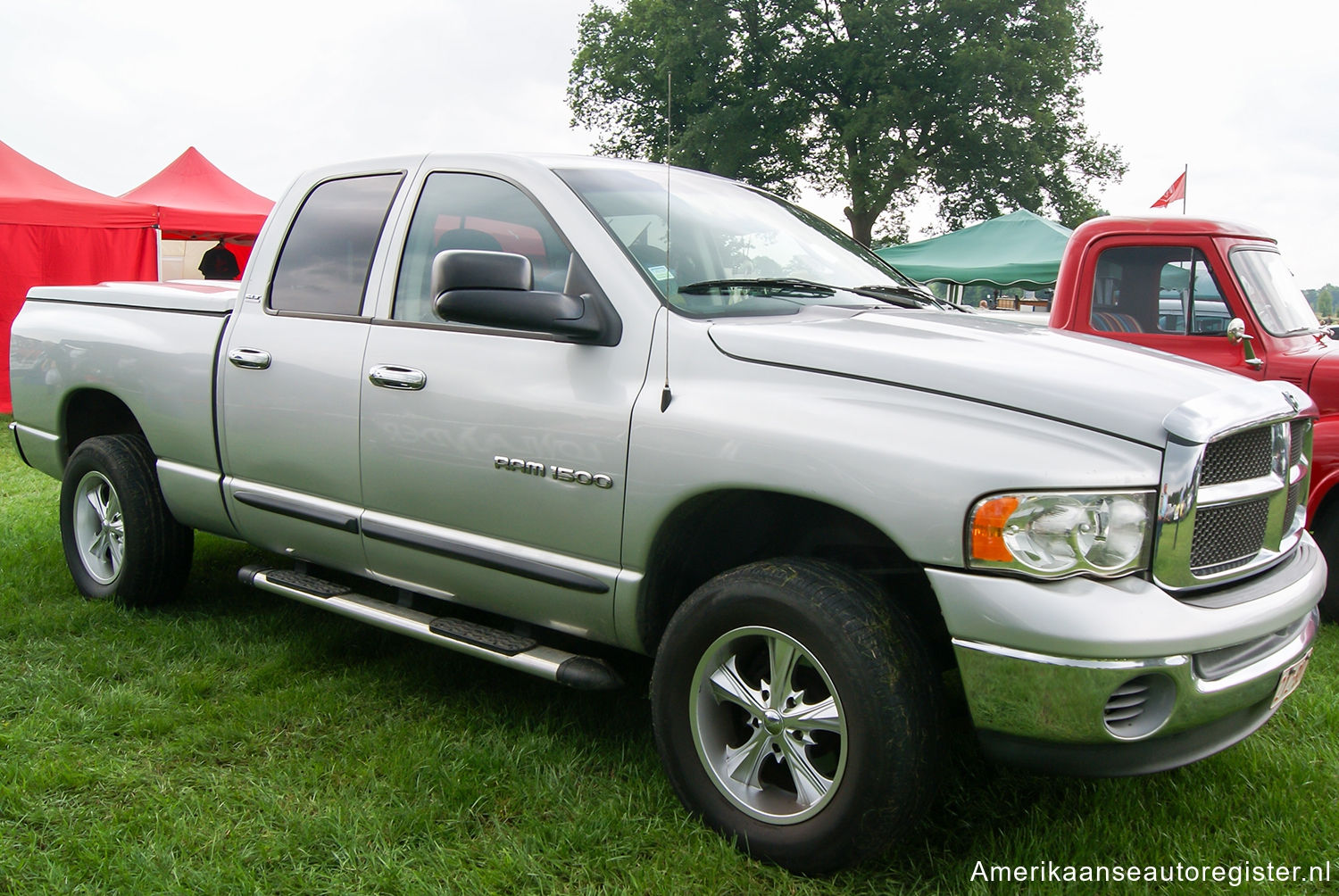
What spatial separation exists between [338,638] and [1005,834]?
2.55 m

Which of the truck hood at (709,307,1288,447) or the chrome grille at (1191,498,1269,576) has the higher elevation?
the truck hood at (709,307,1288,447)

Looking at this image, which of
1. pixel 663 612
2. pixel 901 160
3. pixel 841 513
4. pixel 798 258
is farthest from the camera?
pixel 901 160

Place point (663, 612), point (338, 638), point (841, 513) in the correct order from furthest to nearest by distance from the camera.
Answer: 1. point (338, 638)
2. point (663, 612)
3. point (841, 513)

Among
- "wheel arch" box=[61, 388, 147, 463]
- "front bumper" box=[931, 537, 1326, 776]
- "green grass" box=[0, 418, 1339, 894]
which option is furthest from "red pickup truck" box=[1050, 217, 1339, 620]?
"wheel arch" box=[61, 388, 147, 463]

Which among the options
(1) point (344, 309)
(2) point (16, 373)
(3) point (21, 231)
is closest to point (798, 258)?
(1) point (344, 309)

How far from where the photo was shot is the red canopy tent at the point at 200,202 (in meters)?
11.8

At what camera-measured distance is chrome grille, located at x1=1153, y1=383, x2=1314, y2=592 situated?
2164 millimetres

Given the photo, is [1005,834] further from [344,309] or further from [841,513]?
[344,309]

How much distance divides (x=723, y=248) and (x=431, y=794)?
5.74 ft

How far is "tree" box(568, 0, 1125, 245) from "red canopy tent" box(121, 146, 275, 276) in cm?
1783

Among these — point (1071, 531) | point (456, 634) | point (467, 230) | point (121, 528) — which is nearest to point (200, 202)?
Answer: point (121, 528)

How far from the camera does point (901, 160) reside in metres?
29.6

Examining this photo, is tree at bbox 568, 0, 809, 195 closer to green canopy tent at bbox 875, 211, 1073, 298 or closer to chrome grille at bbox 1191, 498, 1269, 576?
green canopy tent at bbox 875, 211, 1073, 298

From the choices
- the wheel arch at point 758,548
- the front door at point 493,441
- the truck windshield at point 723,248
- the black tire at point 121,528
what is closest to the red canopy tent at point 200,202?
the black tire at point 121,528
